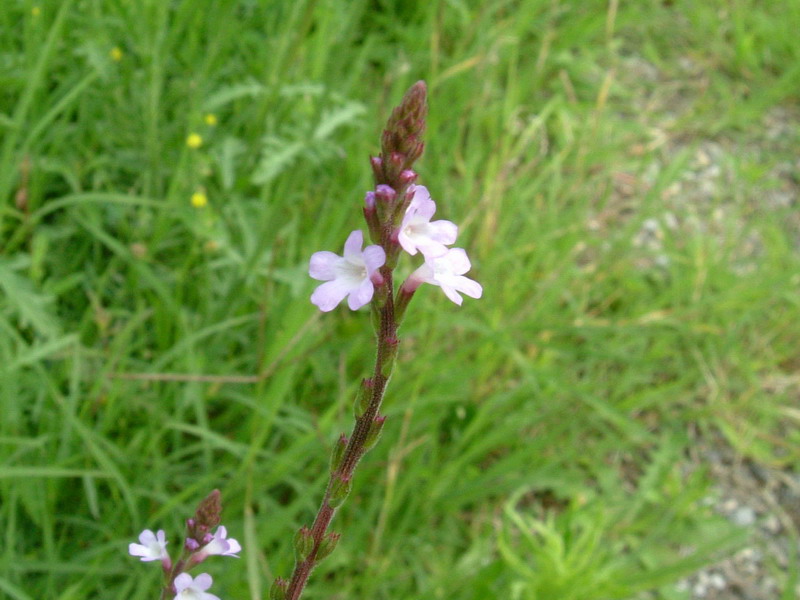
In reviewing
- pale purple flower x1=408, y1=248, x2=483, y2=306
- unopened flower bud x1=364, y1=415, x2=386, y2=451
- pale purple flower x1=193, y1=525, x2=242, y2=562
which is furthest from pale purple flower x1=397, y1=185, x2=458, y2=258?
pale purple flower x1=193, y1=525, x2=242, y2=562

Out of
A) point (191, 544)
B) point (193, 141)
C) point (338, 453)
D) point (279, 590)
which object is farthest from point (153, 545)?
point (193, 141)

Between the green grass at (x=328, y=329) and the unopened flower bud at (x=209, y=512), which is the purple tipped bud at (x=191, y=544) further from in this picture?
the green grass at (x=328, y=329)

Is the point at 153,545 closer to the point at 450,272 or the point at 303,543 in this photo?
the point at 303,543

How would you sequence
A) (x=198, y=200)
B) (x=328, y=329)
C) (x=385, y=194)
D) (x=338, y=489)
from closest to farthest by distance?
(x=385, y=194) < (x=338, y=489) < (x=198, y=200) < (x=328, y=329)

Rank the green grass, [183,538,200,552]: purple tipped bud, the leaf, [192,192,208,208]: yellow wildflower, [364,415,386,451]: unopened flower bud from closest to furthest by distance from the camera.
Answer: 1. [364,415,386,451]: unopened flower bud
2. [183,538,200,552]: purple tipped bud
3. the leaf
4. the green grass
5. [192,192,208,208]: yellow wildflower

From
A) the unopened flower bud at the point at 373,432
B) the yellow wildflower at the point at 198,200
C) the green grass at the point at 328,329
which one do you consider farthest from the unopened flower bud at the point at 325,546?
the yellow wildflower at the point at 198,200

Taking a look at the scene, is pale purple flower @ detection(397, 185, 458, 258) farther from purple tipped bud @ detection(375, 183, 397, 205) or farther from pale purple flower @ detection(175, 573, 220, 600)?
pale purple flower @ detection(175, 573, 220, 600)
